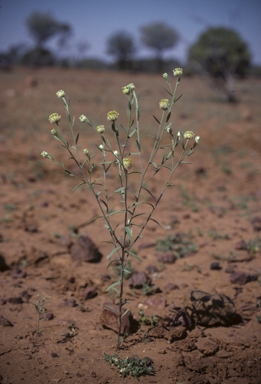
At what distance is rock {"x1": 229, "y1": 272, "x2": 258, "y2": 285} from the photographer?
108 inches

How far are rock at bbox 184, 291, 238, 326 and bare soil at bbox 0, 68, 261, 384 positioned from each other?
0.19 feet

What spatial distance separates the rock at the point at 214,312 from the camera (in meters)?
2.22

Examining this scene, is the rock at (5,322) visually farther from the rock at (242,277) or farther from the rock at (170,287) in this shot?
the rock at (242,277)

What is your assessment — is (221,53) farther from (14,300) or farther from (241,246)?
(14,300)

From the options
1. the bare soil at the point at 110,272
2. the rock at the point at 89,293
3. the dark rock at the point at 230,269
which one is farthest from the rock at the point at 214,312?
the rock at the point at 89,293

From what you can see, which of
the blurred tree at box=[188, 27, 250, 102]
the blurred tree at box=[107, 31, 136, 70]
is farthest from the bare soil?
the blurred tree at box=[107, 31, 136, 70]

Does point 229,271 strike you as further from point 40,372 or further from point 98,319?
point 40,372

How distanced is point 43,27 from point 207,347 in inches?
1689

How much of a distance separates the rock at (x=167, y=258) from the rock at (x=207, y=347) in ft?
3.51

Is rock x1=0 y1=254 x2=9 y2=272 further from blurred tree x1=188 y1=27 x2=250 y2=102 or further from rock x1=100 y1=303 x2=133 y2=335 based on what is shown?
blurred tree x1=188 y1=27 x2=250 y2=102

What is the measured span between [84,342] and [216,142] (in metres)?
6.51

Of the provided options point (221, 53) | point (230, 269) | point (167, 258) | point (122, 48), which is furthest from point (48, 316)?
point (122, 48)

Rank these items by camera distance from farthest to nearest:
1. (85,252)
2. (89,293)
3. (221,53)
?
(221,53) < (85,252) < (89,293)

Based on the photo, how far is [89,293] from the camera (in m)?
2.56
